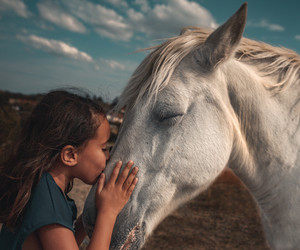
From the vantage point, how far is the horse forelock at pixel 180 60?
1.53 metres

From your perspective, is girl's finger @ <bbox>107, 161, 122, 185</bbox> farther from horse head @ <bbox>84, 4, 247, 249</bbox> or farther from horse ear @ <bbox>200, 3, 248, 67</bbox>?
horse ear @ <bbox>200, 3, 248, 67</bbox>

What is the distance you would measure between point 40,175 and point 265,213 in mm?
1486

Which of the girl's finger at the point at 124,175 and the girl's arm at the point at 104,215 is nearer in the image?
the girl's arm at the point at 104,215

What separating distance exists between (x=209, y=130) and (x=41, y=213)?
107 centimetres

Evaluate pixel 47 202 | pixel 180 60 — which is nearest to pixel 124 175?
pixel 47 202

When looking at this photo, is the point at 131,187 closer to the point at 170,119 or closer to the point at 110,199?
the point at 110,199

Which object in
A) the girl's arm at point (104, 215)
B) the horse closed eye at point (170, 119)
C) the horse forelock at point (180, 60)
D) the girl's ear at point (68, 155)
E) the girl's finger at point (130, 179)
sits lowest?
the girl's arm at point (104, 215)

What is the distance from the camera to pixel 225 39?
1.35m

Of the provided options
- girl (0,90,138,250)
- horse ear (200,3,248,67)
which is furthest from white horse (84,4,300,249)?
girl (0,90,138,250)

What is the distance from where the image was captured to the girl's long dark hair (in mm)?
1301

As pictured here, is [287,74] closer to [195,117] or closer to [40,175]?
[195,117]

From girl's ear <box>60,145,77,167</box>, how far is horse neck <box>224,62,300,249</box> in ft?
3.48

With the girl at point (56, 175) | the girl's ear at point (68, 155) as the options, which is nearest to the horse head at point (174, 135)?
the girl at point (56, 175)

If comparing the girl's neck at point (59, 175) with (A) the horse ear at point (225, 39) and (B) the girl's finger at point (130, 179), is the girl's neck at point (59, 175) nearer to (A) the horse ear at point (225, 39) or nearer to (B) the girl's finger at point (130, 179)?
(B) the girl's finger at point (130, 179)
